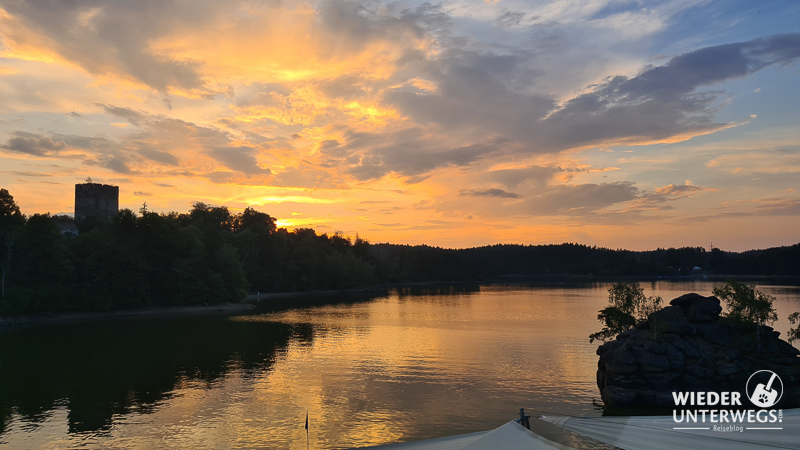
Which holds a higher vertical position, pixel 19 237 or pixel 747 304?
pixel 19 237

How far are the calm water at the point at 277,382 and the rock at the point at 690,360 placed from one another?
10.1 ft

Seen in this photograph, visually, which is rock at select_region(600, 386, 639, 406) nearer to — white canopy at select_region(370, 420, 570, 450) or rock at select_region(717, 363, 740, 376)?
rock at select_region(717, 363, 740, 376)

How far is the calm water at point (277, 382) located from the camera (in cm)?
3394

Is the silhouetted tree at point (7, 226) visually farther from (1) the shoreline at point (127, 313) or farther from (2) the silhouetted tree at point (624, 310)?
(2) the silhouetted tree at point (624, 310)

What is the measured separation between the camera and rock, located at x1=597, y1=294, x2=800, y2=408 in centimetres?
3922

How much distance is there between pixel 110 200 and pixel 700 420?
205564mm

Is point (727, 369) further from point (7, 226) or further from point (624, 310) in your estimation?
point (7, 226)

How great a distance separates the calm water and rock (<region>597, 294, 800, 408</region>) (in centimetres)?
309

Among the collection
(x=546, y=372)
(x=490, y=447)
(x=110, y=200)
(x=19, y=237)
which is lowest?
(x=546, y=372)

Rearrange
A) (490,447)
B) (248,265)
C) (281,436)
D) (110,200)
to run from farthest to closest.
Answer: (110,200)
(248,265)
(281,436)
(490,447)

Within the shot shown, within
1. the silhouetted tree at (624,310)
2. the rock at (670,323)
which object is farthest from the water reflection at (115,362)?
the rock at (670,323)

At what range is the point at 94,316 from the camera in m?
104

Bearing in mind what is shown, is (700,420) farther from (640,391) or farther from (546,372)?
(546,372)

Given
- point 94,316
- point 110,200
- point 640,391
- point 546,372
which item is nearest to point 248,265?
point 110,200
